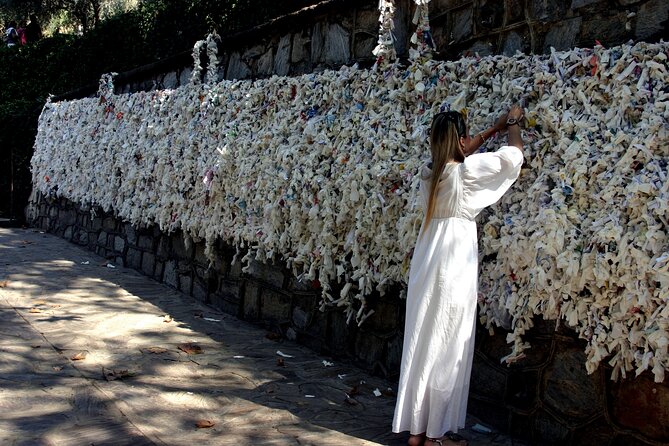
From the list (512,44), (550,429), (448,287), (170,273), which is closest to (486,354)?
(550,429)

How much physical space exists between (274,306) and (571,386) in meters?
3.16

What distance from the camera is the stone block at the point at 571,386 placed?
3.60m

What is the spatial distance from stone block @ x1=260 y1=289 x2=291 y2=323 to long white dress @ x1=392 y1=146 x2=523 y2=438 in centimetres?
241

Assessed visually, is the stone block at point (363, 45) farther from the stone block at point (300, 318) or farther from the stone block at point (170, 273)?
the stone block at point (170, 273)

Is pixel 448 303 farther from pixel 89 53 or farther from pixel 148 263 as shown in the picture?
pixel 89 53

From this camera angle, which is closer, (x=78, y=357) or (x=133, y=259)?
(x=78, y=357)

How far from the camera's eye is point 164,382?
16.0ft

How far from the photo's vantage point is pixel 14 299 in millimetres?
7113

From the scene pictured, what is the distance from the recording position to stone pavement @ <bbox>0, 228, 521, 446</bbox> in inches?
156

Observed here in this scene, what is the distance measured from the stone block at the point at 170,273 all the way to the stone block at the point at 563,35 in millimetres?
5247

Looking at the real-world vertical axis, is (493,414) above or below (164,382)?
above

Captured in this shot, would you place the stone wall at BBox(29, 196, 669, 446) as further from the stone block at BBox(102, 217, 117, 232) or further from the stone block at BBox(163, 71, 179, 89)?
the stone block at BBox(163, 71, 179, 89)

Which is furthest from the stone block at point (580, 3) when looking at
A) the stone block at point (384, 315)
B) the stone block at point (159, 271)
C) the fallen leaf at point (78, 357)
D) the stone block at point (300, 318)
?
the stone block at point (159, 271)

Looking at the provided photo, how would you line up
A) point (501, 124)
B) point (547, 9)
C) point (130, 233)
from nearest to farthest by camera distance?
point (501, 124), point (547, 9), point (130, 233)
